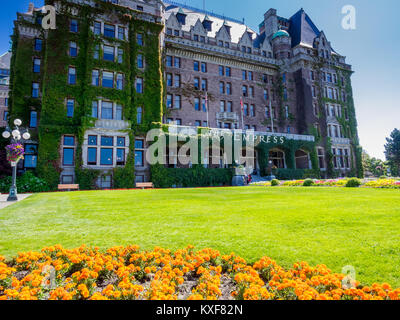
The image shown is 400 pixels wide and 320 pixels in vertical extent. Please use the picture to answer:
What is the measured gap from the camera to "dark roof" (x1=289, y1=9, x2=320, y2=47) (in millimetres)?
45938

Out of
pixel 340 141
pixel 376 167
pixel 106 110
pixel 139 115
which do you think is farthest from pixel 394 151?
pixel 106 110

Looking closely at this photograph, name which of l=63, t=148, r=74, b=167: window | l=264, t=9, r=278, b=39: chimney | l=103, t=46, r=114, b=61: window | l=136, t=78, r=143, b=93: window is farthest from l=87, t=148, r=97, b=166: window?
→ l=264, t=9, r=278, b=39: chimney

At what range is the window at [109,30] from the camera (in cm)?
2877

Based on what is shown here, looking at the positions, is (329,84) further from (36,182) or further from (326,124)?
(36,182)

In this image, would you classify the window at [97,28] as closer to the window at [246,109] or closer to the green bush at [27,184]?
the green bush at [27,184]

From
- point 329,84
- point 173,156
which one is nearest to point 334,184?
point 173,156

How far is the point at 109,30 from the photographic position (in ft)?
94.9

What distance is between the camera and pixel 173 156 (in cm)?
3066

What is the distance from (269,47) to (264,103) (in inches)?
463

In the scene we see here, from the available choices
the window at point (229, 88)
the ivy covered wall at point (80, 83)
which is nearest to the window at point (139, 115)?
the ivy covered wall at point (80, 83)

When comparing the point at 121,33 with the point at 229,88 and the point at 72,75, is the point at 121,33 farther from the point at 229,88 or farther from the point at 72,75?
the point at 229,88

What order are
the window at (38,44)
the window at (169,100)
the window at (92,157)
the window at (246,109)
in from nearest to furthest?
the window at (92,157) → the window at (38,44) → the window at (169,100) → the window at (246,109)

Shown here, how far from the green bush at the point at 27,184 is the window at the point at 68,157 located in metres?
2.98

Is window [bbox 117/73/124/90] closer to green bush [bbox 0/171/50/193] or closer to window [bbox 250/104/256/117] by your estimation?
green bush [bbox 0/171/50/193]
